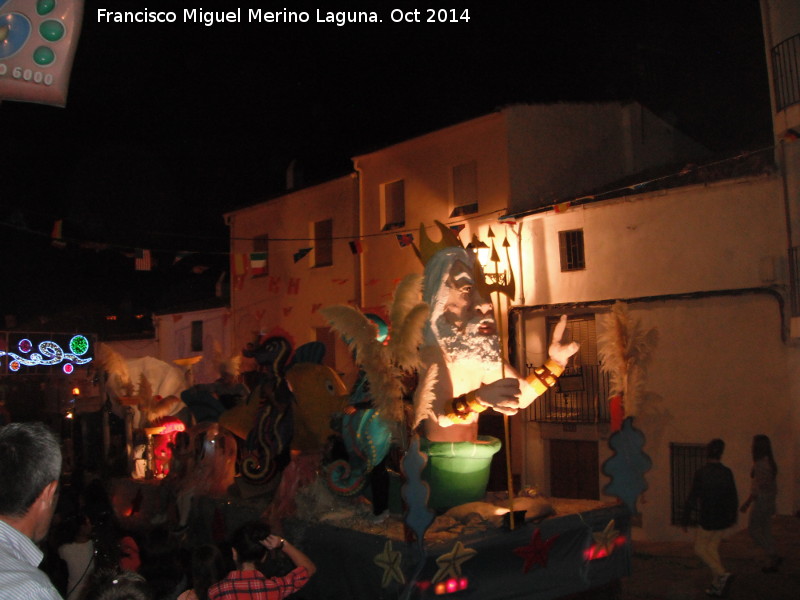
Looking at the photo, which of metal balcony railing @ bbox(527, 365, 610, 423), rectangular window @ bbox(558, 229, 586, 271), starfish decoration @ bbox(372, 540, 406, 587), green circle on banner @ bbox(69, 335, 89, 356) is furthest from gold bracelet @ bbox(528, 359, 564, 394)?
green circle on banner @ bbox(69, 335, 89, 356)

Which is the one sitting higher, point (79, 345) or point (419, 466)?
point (79, 345)

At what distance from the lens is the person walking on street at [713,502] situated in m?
7.06

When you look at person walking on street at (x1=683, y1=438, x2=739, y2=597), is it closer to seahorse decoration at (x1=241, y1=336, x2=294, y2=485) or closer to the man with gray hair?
seahorse decoration at (x1=241, y1=336, x2=294, y2=485)

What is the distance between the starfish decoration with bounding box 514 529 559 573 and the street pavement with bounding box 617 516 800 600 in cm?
277

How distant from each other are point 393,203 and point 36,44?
12.5 m

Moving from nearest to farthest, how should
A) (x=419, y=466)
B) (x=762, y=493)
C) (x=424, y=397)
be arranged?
(x=419, y=466) < (x=424, y=397) < (x=762, y=493)

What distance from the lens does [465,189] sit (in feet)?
47.4

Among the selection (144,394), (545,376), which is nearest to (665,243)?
(545,376)

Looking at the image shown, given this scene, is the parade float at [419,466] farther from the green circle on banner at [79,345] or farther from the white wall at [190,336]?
the green circle on banner at [79,345]

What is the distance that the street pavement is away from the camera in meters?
7.73

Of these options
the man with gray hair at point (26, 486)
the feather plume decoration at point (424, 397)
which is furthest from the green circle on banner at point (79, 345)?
the man with gray hair at point (26, 486)

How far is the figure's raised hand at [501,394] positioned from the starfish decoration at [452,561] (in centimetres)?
96

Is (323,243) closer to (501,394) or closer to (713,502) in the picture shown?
(713,502)

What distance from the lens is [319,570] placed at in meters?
5.32
